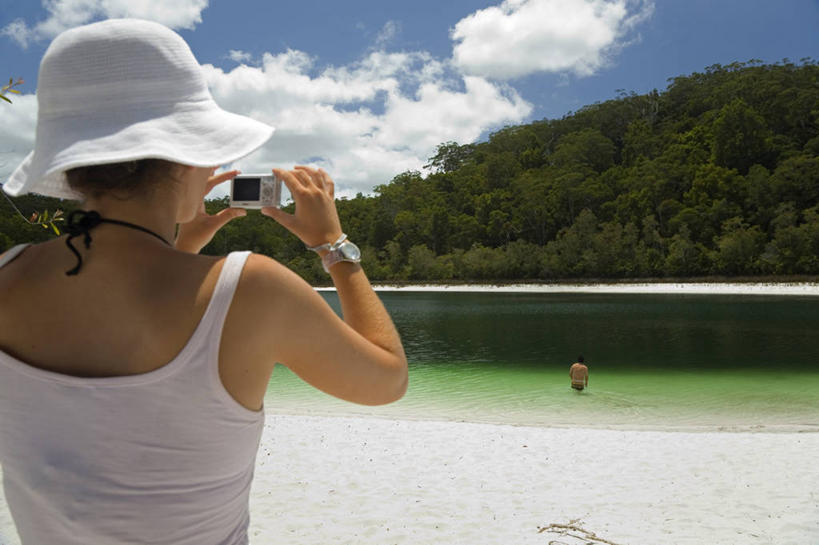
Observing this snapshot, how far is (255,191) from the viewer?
88cm

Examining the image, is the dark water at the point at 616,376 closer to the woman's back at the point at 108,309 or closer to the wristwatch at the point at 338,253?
the wristwatch at the point at 338,253

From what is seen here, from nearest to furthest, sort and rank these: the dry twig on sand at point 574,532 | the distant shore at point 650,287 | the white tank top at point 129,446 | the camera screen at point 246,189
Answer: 1. the white tank top at point 129,446
2. the camera screen at point 246,189
3. the dry twig on sand at point 574,532
4. the distant shore at point 650,287

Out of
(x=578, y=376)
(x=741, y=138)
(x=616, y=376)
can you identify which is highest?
(x=741, y=138)

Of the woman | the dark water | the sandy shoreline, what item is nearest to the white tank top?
the woman

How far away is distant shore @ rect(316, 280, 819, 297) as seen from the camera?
43531 millimetres

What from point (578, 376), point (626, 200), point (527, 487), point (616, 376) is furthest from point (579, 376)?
point (626, 200)

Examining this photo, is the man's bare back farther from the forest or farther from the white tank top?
the forest

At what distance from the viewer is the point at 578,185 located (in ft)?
228

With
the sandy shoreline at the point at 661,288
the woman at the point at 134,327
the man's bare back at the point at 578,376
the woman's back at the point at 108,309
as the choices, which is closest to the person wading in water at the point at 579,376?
the man's bare back at the point at 578,376

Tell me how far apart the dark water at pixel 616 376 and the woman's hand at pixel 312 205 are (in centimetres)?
710

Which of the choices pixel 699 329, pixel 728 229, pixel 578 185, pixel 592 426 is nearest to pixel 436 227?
pixel 578 185

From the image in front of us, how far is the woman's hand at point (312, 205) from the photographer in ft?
2.53

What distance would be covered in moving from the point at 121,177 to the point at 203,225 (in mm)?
304

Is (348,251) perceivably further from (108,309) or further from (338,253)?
(108,309)
